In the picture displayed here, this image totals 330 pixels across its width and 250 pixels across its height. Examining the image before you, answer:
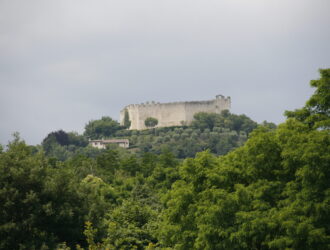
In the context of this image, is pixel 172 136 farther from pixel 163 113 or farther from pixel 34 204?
pixel 34 204

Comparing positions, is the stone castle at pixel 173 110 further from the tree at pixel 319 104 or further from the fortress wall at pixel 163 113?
the tree at pixel 319 104

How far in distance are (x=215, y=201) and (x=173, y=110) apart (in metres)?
158

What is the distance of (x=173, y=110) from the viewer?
184 m

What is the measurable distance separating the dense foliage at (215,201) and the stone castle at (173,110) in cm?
14629

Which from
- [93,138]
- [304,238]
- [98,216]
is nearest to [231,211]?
[304,238]

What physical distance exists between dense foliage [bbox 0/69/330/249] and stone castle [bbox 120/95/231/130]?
14629 cm

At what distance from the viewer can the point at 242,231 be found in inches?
957

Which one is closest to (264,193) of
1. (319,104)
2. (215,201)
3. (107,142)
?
(215,201)

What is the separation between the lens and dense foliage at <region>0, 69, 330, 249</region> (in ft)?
77.3

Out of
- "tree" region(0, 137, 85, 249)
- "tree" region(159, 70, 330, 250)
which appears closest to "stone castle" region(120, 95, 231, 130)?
"tree" region(0, 137, 85, 249)

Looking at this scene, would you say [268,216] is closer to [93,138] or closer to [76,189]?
[76,189]

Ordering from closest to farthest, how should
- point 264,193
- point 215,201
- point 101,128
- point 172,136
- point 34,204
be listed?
point 264,193
point 215,201
point 34,204
point 172,136
point 101,128

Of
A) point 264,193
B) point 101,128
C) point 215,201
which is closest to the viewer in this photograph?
point 264,193

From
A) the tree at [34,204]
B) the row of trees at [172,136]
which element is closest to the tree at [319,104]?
the tree at [34,204]
